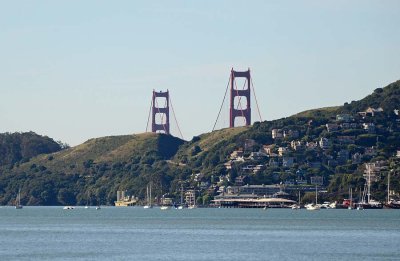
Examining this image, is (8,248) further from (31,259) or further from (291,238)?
(291,238)

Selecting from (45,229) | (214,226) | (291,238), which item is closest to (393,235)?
(291,238)

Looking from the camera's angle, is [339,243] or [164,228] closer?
[339,243]

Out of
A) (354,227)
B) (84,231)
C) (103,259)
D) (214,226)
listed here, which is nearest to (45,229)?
(84,231)

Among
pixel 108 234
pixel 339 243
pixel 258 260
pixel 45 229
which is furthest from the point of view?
pixel 45 229

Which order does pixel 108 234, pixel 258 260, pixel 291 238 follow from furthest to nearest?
pixel 108 234
pixel 291 238
pixel 258 260

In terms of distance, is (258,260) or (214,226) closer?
(258,260)

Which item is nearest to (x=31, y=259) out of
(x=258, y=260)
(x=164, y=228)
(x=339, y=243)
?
(x=258, y=260)

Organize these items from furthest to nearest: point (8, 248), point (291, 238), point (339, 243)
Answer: point (291, 238) → point (339, 243) → point (8, 248)

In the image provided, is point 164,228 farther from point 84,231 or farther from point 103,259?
point 103,259

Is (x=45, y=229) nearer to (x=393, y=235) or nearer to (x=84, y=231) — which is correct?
(x=84, y=231)
